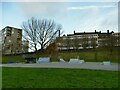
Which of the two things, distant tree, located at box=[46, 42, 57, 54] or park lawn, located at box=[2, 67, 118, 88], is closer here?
park lawn, located at box=[2, 67, 118, 88]

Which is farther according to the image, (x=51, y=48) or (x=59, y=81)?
(x=51, y=48)

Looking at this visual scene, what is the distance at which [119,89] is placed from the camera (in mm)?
7500

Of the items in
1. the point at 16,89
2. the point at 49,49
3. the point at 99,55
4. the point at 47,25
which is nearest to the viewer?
the point at 16,89

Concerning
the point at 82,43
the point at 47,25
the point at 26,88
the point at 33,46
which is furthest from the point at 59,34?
the point at 26,88

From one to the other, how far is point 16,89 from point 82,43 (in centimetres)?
7185

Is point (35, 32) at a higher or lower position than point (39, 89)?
higher

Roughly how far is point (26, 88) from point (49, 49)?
49712 millimetres

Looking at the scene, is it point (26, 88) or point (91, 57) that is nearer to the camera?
point (26, 88)

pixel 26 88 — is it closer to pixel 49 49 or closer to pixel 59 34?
pixel 49 49

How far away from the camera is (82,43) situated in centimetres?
7869

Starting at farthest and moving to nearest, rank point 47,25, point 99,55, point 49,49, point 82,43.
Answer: point 82,43 → point 47,25 → point 49,49 → point 99,55

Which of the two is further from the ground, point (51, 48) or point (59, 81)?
point (51, 48)

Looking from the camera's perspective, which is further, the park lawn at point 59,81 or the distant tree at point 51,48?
the distant tree at point 51,48

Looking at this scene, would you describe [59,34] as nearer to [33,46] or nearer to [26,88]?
[33,46]
